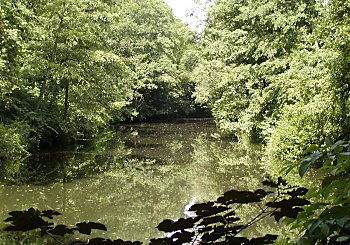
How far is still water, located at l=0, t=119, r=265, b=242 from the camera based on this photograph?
27.4 ft

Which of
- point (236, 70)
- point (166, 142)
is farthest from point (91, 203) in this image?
point (166, 142)

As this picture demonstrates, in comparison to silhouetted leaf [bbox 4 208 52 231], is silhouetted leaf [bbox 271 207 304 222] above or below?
below

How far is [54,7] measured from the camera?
16.1 m

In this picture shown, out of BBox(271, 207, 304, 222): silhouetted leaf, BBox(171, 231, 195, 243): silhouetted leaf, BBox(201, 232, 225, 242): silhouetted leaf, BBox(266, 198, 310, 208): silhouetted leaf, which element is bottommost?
BBox(201, 232, 225, 242): silhouetted leaf

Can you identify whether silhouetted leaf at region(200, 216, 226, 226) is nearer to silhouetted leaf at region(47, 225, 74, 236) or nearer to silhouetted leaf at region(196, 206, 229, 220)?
silhouetted leaf at region(196, 206, 229, 220)

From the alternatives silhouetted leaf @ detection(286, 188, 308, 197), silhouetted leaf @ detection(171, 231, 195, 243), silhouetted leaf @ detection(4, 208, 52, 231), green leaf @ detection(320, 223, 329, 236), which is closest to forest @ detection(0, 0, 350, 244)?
silhouetted leaf @ detection(286, 188, 308, 197)

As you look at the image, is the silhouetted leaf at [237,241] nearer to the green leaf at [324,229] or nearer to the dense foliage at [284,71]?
the green leaf at [324,229]

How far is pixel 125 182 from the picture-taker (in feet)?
38.5

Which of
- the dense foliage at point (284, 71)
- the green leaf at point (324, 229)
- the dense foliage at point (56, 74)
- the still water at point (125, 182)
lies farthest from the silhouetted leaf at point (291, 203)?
the dense foliage at point (56, 74)

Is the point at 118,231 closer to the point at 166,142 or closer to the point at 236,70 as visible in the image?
the point at 236,70

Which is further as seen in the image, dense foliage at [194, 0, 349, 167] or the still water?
dense foliage at [194, 0, 349, 167]

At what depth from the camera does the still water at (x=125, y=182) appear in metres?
8.35

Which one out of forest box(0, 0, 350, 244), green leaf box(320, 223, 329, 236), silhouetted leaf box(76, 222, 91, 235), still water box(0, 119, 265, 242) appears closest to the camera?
green leaf box(320, 223, 329, 236)

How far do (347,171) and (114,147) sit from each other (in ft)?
61.4
